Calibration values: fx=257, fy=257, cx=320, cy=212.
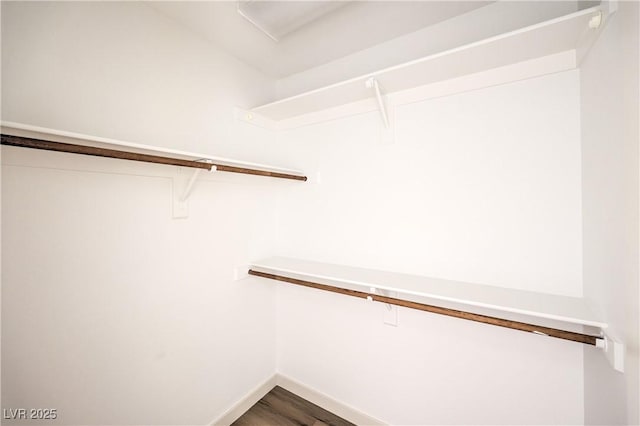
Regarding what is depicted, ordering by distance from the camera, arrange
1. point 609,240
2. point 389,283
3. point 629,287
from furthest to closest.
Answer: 1. point 389,283
2. point 609,240
3. point 629,287

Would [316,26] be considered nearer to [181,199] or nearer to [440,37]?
[440,37]

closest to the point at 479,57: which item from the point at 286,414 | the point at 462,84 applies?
the point at 462,84

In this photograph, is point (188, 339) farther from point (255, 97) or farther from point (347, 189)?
point (255, 97)

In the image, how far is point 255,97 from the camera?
1846 mm

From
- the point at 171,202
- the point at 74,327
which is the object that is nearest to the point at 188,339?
the point at 74,327

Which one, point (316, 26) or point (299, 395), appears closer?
point (316, 26)

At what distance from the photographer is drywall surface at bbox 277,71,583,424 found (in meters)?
1.12

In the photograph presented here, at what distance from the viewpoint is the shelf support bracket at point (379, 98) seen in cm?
129

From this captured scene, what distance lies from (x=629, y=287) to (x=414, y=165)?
36.8 inches

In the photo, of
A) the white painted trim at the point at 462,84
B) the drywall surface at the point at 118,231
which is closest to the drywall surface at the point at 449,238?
the white painted trim at the point at 462,84

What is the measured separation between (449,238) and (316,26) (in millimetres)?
1347

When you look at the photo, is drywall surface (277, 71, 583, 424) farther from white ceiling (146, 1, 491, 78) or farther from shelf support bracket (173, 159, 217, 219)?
shelf support bracket (173, 159, 217, 219)

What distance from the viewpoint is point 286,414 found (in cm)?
173

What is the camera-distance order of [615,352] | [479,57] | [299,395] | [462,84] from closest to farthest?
1. [615,352]
2. [479,57]
3. [462,84]
4. [299,395]
